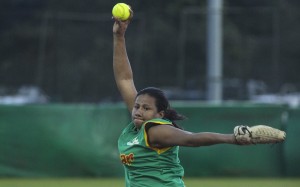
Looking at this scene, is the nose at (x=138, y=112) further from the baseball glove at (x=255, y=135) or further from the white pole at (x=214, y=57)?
the white pole at (x=214, y=57)

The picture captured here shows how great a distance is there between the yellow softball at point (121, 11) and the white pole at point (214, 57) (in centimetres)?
1103

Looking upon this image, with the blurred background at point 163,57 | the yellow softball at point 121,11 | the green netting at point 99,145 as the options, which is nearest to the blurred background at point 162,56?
the blurred background at point 163,57

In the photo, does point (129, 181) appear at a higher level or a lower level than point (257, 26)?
lower

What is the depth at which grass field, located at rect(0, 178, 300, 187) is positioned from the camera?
1302 centimetres

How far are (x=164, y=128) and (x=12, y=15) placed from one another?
1590cm

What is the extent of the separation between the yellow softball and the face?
3.27 ft

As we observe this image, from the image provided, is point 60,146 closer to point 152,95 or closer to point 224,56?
point 224,56

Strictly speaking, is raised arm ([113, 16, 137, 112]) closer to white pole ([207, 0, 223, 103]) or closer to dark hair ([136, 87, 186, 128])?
dark hair ([136, 87, 186, 128])

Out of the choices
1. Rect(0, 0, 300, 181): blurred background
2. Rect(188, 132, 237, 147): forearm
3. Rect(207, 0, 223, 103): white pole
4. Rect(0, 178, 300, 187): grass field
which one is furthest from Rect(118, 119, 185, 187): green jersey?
→ Rect(207, 0, 223, 103): white pole

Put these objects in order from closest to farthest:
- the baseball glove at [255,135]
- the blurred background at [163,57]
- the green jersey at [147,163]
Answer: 1. the baseball glove at [255,135]
2. the green jersey at [147,163]
3. the blurred background at [163,57]

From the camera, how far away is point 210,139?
5.45m

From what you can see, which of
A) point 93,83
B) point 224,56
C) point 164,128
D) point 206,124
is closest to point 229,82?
point 224,56

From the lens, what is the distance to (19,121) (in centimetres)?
1403

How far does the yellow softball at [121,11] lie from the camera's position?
673 centimetres
